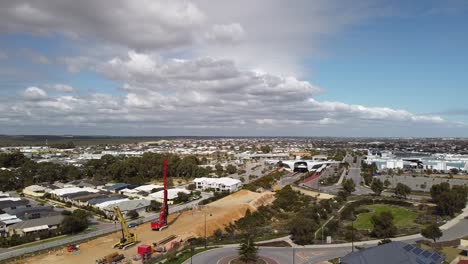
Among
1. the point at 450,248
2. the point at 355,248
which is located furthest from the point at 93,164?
the point at 450,248

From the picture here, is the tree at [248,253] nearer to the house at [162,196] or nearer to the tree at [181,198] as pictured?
the tree at [181,198]

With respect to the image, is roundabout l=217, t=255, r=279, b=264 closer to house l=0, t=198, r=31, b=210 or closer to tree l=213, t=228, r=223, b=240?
tree l=213, t=228, r=223, b=240

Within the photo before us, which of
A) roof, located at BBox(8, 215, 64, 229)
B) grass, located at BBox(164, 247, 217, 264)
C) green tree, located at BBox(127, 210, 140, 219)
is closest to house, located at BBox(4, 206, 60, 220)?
roof, located at BBox(8, 215, 64, 229)

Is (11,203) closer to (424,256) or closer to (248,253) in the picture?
(248,253)

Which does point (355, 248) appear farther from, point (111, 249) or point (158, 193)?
point (158, 193)

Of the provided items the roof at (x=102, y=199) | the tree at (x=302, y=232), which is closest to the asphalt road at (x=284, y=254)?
the tree at (x=302, y=232)
